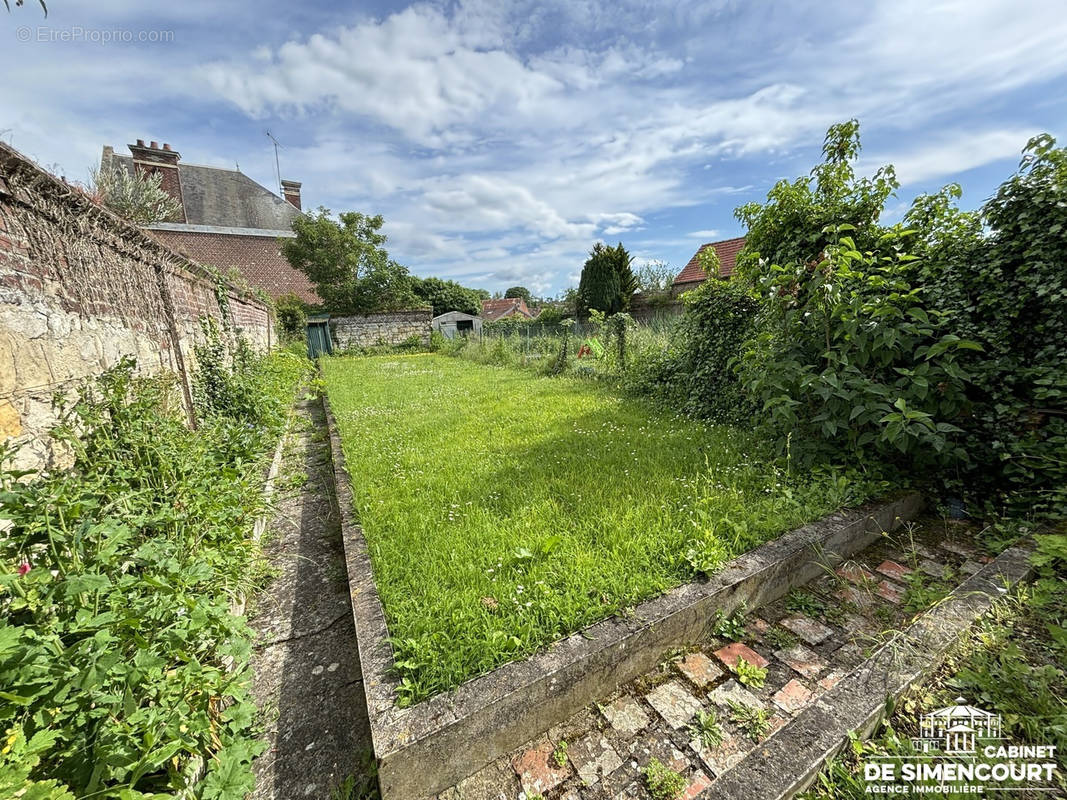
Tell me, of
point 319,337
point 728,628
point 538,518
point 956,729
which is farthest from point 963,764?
point 319,337

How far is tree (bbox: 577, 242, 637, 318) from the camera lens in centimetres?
2019

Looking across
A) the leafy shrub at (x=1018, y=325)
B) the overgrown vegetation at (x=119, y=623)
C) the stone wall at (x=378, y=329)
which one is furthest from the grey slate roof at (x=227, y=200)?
the leafy shrub at (x=1018, y=325)

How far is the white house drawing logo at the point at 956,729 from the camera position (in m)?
1.26

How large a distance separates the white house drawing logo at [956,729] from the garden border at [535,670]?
0.73 m

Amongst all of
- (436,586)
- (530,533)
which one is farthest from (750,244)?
(436,586)

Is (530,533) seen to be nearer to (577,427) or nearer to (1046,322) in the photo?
(577,427)

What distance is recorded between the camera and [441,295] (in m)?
28.7

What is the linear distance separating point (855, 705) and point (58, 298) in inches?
170

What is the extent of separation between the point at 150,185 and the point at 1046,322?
61.1 ft

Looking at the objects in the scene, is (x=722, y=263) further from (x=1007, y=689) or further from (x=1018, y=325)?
(x=1007, y=689)

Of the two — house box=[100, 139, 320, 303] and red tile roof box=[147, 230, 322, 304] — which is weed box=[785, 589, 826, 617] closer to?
red tile roof box=[147, 230, 322, 304]

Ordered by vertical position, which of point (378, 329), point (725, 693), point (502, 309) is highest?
point (502, 309)

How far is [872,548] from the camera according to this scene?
8.36ft

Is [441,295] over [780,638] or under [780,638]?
over
